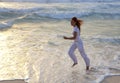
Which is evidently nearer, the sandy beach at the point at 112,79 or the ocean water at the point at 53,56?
the sandy beach at the point at 112,79

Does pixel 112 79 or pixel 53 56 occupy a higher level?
pixel 112 79

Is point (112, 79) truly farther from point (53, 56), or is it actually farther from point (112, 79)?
point (53, 56)

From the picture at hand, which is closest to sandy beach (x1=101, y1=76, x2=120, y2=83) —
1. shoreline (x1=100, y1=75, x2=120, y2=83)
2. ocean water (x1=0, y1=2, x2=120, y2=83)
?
shoreline (x1=100, y1=75, x2=120, y2=83)

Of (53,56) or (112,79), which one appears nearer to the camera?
(112,79)

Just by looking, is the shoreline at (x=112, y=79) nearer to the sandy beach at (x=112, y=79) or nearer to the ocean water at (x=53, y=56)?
the sandy beach at (x=112, y=79)

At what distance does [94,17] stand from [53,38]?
11.8 m

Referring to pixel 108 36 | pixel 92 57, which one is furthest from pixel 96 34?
pixel 92 57

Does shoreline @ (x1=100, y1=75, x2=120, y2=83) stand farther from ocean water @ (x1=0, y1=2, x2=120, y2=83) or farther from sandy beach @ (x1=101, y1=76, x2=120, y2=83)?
ocean water @ (x1=0, y1=2, x2=120, y2=83)

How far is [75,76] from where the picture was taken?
353 inches

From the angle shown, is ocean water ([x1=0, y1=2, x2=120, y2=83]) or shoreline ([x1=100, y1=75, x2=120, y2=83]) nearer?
shoreline ([x1=100, y1=75, x2=120, y2=83])

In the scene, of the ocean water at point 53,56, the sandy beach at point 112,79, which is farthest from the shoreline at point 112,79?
the ocean water at point 53,56

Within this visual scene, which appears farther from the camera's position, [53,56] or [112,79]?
[53,56]

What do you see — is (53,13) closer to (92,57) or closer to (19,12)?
(19,12)

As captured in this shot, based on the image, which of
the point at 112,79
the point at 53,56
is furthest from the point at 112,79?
the point at 53,56
